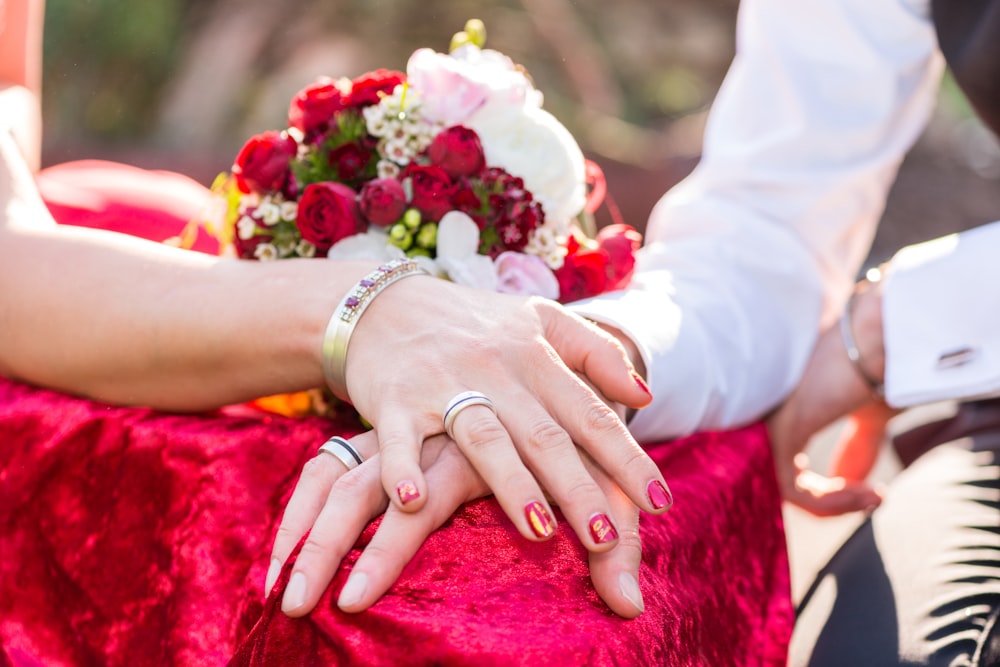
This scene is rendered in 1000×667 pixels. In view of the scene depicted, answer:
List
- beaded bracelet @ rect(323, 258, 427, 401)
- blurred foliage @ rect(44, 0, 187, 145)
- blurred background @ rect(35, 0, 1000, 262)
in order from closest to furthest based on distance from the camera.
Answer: beaded bracelet @ rect(323, 258, 427, 401)
blurred background @ rect(35, 0, 1000, 262)
blurred foliage @ rect(44, 0, 187, 145)

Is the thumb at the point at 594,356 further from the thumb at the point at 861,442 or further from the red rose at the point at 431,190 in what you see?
the thumb at the point at 861,442

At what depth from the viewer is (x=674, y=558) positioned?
0.79m

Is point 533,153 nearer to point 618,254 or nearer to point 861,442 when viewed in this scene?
point 618,254

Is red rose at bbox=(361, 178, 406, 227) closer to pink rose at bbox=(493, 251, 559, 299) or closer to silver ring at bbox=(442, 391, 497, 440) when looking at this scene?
pink rose at bbox=(493, 251, 559, 299)

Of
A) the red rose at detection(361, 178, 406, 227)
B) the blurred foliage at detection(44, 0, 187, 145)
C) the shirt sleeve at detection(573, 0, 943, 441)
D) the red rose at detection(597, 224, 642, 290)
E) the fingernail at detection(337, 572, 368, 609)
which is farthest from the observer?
the blurred foliage at detection(44, 0, 187, 145)

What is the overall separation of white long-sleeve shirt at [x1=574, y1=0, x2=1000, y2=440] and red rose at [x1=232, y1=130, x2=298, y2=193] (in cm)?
39

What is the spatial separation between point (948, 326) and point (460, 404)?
69 centimetres

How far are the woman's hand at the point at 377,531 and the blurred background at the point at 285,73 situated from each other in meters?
4.40

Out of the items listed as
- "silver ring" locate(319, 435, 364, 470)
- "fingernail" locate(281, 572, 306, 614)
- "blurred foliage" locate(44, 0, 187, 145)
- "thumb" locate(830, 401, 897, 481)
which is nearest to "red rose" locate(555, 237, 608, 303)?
"silver ring" locate(319, 435, 364, 470)

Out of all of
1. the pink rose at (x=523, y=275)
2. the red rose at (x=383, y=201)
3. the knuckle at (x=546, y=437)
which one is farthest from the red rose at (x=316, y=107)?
the knuckle at (x=546, y=437)

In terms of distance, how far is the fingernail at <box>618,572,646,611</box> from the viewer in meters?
0.66

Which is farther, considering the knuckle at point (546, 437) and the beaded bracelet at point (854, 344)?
the beaded bracelet at point (854, 344)

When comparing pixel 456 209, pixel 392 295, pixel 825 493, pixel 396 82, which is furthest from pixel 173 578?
pixel 825 493

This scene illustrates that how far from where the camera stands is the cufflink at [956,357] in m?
1.10
